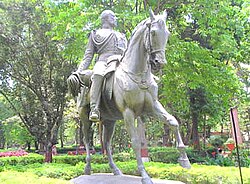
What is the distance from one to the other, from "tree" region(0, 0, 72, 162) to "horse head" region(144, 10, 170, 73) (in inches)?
417

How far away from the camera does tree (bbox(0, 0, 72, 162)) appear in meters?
14.1

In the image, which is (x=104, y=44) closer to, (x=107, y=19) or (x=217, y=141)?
(x=107, y=19)

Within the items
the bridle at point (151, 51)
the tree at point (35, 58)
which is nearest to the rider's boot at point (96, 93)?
the bridle at point (151, 51)

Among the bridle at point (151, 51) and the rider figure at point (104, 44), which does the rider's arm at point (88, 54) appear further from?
the bridle at point (151, 51)

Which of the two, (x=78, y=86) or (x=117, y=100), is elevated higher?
(x=78, y=86)

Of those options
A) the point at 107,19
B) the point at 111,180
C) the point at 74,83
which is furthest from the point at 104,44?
the point at 111,180

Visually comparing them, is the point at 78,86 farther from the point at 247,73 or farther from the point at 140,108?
the point at 247,73

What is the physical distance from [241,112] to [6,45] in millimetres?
22823

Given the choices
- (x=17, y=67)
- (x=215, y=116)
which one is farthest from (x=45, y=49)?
(x=215, y=116)

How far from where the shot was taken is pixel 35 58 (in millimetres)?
14508

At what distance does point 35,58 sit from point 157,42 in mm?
11650

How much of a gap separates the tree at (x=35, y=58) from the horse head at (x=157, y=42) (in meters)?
10.6

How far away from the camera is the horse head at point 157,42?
12.6 feet

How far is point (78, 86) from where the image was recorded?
5.34 m
